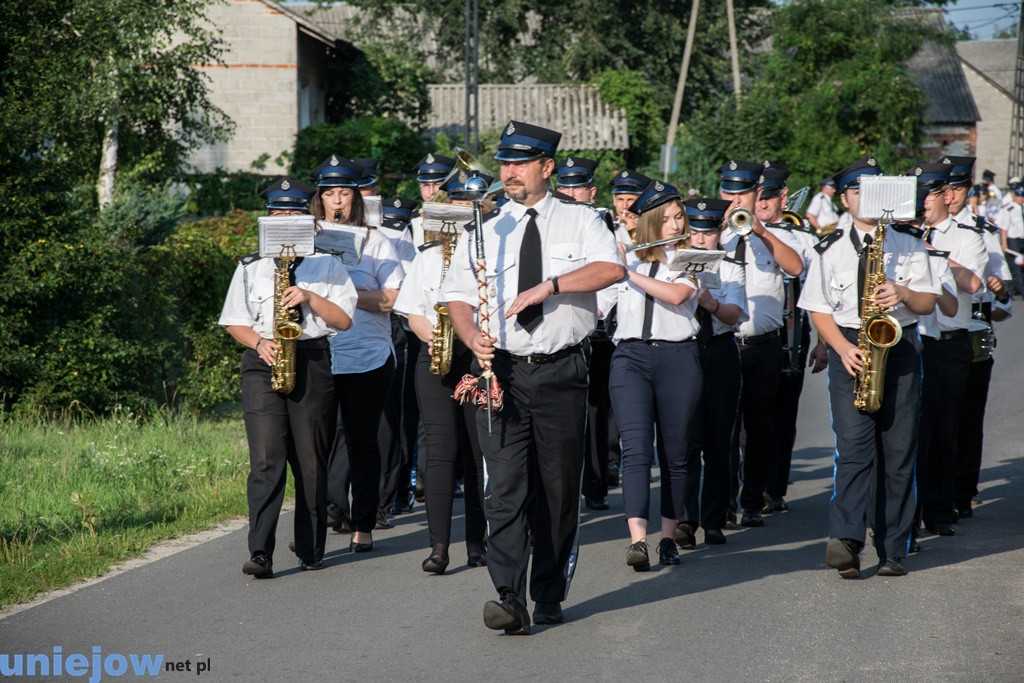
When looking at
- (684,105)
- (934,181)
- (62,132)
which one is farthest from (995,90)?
(934,181)

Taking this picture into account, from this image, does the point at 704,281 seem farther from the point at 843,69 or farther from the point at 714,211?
the point at 843,69

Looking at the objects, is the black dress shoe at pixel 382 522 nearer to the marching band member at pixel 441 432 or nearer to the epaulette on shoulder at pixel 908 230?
the marching band member at pixel 441 432

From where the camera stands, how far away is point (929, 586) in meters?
7.48

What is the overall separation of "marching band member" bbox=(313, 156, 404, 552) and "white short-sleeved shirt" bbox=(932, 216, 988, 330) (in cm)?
352

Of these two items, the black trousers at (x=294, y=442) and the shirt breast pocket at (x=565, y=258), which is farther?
the black trousers at (x=294, y=442)

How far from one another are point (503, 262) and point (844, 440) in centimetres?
241

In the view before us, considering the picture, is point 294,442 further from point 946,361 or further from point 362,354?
point 946,361

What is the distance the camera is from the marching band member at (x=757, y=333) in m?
9.45

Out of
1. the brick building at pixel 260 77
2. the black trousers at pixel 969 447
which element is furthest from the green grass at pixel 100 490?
the brick building at pixel 260 77

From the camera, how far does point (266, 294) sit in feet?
25.9

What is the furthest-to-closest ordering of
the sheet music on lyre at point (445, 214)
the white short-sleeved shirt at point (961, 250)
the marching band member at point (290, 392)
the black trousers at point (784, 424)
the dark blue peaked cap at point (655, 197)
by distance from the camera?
the black trousers at point (784, 424) < the white short-sleeved shirt at point (961, 250) < the dark blue peaked cap at point (655, 197) < the marching band member at point (290, 392) < the sheet music on lyre at point (445, 214)

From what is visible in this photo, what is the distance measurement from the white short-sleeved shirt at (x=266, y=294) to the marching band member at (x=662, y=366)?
1673 millimetres

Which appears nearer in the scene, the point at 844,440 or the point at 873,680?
the point at 873,680

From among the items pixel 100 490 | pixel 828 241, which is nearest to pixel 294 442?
pixel 100 490
